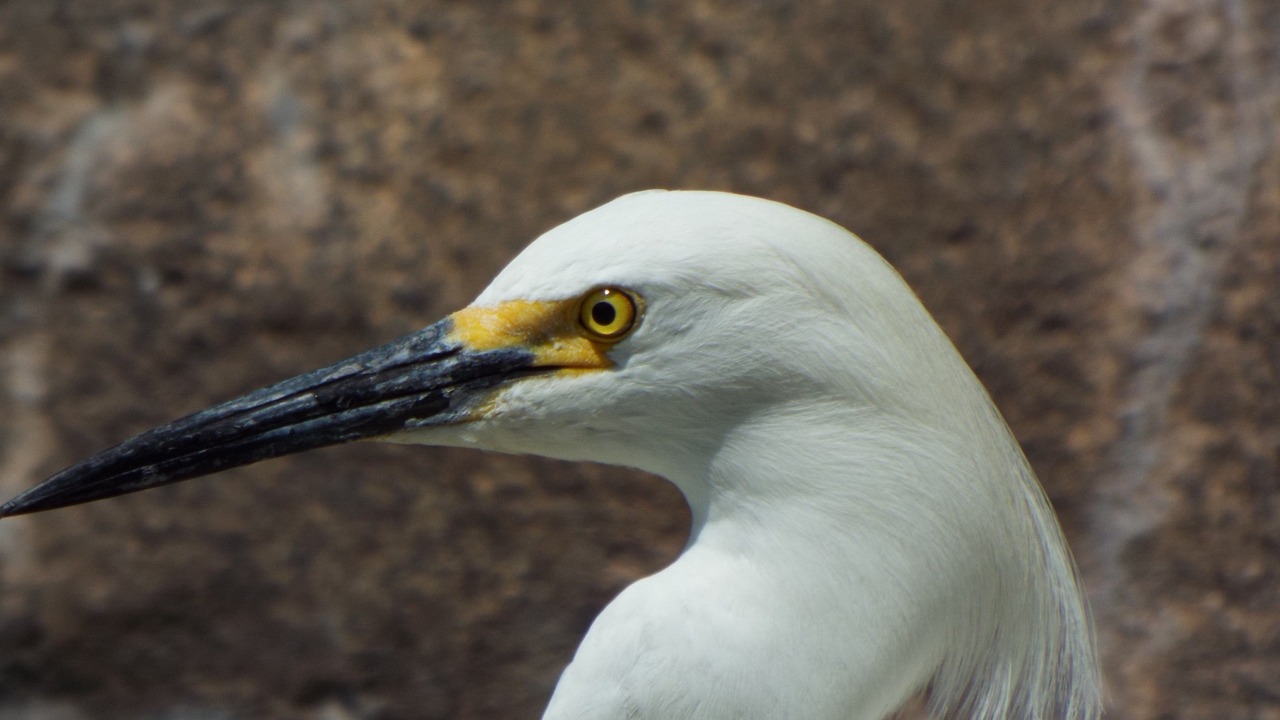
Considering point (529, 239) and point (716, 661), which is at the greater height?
point (529, 239)

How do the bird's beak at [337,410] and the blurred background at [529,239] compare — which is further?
the blurred background at [529,239]

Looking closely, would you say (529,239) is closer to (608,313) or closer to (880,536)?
(608,313)

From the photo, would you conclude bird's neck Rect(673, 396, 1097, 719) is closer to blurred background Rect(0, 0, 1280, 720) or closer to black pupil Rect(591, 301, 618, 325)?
black pupil Rect(591, 301, 618, 325)

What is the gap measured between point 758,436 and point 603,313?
0.54 feet

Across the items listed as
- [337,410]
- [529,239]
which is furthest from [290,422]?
[529,239]

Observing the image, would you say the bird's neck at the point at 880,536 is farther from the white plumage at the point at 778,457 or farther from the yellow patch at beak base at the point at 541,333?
the yellow patch at beak base at the point at 541,333

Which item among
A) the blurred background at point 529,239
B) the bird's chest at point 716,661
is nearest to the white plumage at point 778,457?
the bird's chest at point 716,661

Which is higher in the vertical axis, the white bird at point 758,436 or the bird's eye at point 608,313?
the bird's eye at point 608,313

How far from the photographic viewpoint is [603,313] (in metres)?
0.97

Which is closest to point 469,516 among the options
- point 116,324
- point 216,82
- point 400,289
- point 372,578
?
point 372,578

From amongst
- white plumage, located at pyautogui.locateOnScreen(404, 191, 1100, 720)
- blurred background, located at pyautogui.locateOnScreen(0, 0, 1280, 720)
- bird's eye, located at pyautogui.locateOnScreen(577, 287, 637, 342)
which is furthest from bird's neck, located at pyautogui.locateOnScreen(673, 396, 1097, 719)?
blurred background, located at pyautogui.locateOnScreen(0, 0, 1280, 720)

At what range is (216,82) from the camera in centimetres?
186

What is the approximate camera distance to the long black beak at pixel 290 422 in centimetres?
103

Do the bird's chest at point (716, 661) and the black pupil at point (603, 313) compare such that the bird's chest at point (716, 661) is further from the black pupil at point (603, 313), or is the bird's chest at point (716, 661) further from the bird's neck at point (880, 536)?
the black pupil at point (603, 313)
